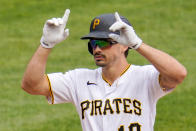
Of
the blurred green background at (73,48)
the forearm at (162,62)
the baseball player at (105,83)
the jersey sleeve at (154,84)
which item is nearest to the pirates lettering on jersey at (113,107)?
the baseball player at (105,83)

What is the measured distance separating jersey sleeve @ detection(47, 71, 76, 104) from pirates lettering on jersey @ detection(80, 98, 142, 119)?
31 centimetres

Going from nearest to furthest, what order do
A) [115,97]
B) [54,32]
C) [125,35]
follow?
[125,35], [54,32], [115,97]

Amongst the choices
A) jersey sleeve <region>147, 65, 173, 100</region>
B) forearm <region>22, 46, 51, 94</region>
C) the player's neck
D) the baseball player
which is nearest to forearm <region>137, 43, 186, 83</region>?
the baseball player

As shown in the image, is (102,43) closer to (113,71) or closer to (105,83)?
(113,71)

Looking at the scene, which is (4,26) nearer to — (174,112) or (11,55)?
(11,55)

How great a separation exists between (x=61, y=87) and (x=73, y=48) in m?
10.1

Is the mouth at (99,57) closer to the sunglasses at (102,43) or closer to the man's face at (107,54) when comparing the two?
the man's face at (107,54)

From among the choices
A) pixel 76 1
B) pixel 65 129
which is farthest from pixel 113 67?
pixel 76 1

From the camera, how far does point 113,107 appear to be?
23.9 ft

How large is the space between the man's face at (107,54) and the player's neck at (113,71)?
0.07 m

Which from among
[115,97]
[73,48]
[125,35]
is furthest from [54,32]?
[73,48]

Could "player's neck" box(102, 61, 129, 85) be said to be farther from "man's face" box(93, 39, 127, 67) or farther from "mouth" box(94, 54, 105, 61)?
"mouth" box(94, 54, 105, 61)

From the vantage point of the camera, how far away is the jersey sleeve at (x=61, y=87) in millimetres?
7473

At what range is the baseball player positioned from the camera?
7032 millimetres
